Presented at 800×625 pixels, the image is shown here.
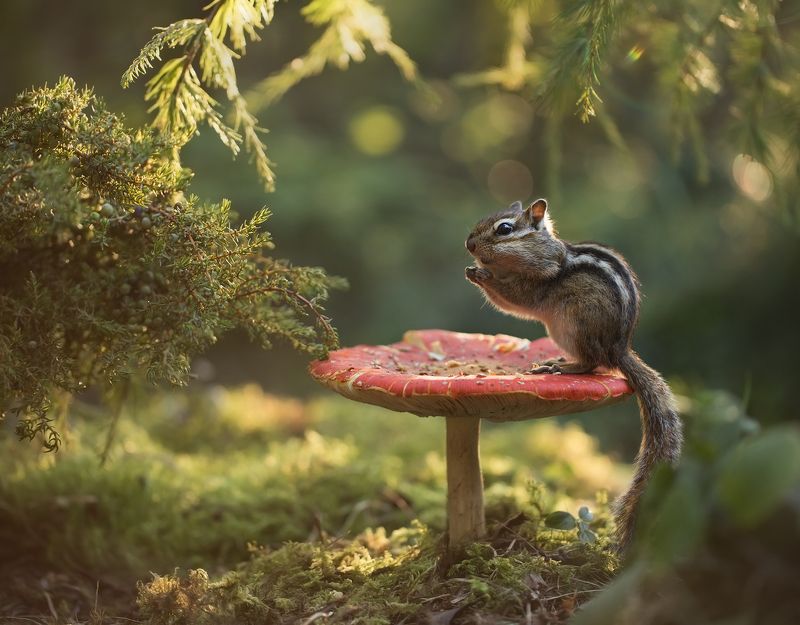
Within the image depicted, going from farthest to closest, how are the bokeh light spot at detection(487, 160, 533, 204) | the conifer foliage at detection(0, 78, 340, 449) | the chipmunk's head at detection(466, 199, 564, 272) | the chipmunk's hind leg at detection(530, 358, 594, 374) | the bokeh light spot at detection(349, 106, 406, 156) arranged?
the bokeh light spot at detection(487, 160, 533, 204)
the bokeh light spot at detection(349, 106, 406, 156)
the chipmunk's head at detection(466, 199, 564, 272)
the chipmunk's hind leg at detection(530, 358, 594, 374)
the conifer foliage at detection(0, 78, 340, 449)

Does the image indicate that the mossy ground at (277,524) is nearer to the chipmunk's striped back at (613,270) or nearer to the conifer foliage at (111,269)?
the conifer foliage at (111,269)

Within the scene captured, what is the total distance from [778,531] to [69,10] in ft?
31.6

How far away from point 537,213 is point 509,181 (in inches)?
363

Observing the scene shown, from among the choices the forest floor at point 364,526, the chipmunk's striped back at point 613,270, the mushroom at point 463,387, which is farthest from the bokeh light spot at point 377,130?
the chipmunk's striped back at point 613,270

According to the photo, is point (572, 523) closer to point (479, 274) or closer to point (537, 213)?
point (479, 274)

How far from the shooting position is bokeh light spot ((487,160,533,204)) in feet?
38.8

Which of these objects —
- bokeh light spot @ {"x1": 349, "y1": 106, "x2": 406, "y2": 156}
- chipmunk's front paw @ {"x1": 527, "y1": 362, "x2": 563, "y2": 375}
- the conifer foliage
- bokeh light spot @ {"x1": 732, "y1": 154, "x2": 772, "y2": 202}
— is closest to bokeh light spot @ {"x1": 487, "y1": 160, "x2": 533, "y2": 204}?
bokeh light spot @ {"x1": 349, "y1": 106, "x2": 406, "y2": 156}

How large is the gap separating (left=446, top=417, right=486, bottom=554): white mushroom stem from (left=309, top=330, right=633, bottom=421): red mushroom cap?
0.18 m

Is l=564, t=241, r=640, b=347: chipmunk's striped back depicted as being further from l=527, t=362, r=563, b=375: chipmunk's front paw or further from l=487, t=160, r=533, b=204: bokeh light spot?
l=487, t=160, r=533, b=204: bokeh light spot

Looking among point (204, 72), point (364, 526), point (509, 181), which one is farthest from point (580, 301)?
point (509, 181)

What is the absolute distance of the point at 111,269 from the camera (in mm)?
2830

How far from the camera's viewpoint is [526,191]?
11.8 m

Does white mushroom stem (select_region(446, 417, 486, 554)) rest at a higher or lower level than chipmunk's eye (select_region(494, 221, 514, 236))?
lower

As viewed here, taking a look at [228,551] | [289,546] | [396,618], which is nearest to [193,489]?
[228,551]
